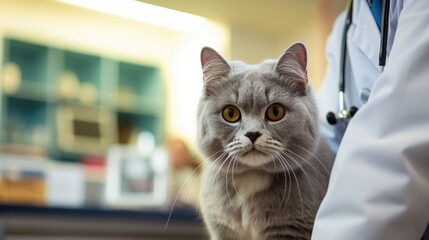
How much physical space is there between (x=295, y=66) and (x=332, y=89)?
7.8 inches

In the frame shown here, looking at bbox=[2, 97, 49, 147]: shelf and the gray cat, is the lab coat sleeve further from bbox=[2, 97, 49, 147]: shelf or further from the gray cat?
bbox=[2, 97, 49, 147]: shelf

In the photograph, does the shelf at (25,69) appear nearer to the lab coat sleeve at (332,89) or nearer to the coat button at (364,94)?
the lab coat sleeve at (332,89)

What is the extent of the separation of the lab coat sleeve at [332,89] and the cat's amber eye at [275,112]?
0.12 metres

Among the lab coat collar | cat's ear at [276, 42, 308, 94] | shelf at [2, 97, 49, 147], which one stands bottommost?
cat's ear at [276, 42, 308, 94]

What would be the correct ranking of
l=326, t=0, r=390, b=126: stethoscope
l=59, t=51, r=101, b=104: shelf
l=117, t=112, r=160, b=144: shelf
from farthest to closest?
1. l=117, t=112, r=160, b=144: shelf
2. l=59, t=51, r=101, b=104: shelf
3. l=326, t=0, r=390, b=126: stethoscope

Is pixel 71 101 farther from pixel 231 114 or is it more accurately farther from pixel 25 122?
pixel 231 114

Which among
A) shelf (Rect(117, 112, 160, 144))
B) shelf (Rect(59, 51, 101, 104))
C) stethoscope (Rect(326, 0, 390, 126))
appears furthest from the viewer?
shelf (Rect(117, 112, 160, 144))

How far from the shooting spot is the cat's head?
70 centimetres

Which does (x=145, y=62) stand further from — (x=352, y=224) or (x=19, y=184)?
(x=352, y=224)

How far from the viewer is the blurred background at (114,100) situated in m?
0.70

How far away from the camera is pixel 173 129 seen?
11.8ft

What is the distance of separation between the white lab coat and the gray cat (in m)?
0.13

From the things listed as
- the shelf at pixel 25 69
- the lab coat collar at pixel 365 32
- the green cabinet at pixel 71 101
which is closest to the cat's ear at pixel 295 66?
the lab coat collar at pixel 365 32

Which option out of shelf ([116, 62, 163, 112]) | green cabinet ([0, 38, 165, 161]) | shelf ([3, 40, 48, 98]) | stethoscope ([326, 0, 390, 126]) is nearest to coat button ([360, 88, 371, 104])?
stethoscope ([326, 0, 390, 126])
